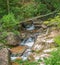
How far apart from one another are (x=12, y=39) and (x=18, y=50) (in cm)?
124

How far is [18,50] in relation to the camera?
1092 centimetres

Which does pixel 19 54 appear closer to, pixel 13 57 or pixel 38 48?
pixel 13 57

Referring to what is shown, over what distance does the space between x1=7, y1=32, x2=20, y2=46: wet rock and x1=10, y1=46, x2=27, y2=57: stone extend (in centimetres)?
46

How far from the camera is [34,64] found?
4359 millimetres

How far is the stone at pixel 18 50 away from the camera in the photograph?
10570 millimetres

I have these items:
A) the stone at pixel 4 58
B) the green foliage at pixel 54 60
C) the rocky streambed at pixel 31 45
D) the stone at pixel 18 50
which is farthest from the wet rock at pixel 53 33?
the green foliage at pixel 54 60

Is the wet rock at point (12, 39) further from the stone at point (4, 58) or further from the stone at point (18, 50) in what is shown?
the stone at point (4, 58)

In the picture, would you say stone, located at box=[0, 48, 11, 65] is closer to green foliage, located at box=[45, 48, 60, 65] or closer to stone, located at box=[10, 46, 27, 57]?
stone, located at box=[10, 46, 27, 57]

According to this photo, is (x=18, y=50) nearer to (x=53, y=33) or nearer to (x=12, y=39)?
(x=12, y=39)

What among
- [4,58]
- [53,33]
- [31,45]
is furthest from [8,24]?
[31,45]

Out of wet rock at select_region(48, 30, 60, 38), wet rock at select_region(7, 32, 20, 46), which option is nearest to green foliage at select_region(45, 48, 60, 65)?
wet rock at select_region(48, 30, 60, 38)

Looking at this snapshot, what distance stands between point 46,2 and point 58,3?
110cm

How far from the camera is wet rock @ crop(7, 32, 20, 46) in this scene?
11.8 metres

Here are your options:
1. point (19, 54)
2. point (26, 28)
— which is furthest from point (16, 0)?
point (19, 54)
